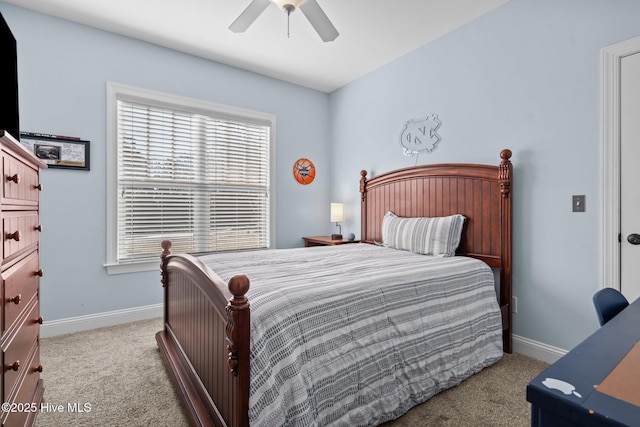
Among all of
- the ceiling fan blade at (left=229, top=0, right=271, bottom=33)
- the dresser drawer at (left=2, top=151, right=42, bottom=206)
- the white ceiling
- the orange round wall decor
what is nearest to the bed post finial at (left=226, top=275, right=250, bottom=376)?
the dresser drawer at (left=2, top=151, right=42, bottom=206)

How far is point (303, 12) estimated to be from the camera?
7.30ft

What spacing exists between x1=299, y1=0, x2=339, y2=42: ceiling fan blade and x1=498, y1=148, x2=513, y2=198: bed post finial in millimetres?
1572

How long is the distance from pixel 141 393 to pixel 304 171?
3.03 metres

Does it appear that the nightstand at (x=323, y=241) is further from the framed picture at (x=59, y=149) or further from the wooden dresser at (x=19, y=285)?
the wooden dresser at (x=19, y=285)

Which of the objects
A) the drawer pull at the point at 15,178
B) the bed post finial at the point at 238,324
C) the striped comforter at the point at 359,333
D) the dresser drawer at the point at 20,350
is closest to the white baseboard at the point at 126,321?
the striped comforter at the point at 359,333

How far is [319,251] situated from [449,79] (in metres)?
2.00

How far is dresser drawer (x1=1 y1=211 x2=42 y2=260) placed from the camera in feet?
3.84

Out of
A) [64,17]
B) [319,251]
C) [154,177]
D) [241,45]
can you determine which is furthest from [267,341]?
[64,17]

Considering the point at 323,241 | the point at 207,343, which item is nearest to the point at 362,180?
the point at 323,241

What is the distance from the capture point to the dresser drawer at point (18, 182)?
1.17 m

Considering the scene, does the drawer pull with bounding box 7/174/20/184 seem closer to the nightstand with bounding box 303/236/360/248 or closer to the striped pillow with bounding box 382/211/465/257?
the striped pillow with bounding box 382/211/465/257

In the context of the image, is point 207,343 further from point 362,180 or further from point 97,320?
point 362,180

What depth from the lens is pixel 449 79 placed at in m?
3.03

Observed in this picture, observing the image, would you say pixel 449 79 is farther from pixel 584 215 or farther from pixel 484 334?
pixel 484 334
